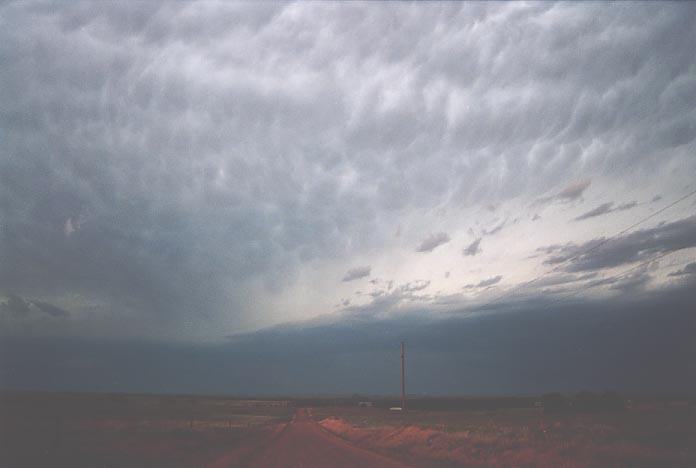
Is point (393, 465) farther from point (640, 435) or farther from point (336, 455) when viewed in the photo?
point (640, 435)

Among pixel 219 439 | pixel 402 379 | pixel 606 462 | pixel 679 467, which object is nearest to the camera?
pixel 679 467

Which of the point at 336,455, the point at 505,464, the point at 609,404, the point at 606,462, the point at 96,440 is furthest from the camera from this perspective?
the point at 609,404

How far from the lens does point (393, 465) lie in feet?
71.8

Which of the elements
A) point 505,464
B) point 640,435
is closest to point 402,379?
point 640,435

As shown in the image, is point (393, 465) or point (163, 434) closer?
point (393, 465)

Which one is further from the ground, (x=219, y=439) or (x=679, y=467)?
(x=679, y=467)

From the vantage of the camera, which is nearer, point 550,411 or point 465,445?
point 465,445

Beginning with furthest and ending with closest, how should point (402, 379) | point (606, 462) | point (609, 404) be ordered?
1. point (609, 404)
2. point (402, 379)
3. point (606, 462)

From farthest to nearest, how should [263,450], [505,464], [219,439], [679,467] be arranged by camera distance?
[219,439], [263,450], [505,464], [679,467]

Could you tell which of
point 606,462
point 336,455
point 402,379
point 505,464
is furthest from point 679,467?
point 402,379

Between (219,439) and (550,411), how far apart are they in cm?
5320

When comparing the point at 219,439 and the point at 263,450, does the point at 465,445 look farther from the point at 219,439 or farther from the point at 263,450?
the point at 219,439

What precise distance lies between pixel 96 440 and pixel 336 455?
17.2 meters

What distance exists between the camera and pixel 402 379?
60.8 meters
